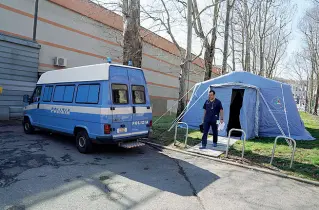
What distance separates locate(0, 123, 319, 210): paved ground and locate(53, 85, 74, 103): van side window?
162cm

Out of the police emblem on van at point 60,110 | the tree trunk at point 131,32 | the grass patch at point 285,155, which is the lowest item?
the grass patch at point 285,155

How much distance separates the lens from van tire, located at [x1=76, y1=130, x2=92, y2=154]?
21.7ft

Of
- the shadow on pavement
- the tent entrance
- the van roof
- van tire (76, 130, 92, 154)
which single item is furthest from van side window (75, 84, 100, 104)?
the tent entrance

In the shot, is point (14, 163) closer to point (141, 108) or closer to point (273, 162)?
point (141, 108)

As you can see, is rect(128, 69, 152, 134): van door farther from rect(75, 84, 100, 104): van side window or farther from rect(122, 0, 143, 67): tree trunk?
rect(122, 0, 143, 67): tree trunk

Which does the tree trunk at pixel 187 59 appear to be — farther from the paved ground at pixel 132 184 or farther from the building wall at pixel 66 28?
the paved ground at pixel 132 184

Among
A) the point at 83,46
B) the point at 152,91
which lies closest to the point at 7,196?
the point at 83,46

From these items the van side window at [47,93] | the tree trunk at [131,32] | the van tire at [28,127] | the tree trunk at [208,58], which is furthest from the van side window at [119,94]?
the tree trunk at [208,58]

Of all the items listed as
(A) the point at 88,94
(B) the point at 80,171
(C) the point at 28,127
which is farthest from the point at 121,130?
(C) the point at 28,127

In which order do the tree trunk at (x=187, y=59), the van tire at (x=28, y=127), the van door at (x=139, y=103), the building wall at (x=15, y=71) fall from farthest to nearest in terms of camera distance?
the tree trunk at (x=187, y=59)
the building wall at (x=15, y=71)
the van tire at (x=28, y=127)
the van door at (x=139, y=103)

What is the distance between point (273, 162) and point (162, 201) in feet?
13.0

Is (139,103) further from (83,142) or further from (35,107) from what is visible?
(35,107)

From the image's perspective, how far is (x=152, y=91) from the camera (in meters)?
22.2

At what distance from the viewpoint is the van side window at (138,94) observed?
6.99 m
